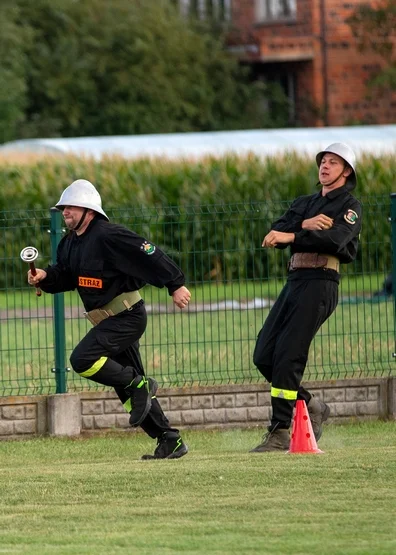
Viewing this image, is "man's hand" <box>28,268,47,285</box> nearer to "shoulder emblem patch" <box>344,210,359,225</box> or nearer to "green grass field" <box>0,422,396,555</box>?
"green grass field" <box>0,422,396,555</box>

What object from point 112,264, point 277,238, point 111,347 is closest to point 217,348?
point 111,347

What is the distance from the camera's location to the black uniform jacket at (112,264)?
10.5 meters

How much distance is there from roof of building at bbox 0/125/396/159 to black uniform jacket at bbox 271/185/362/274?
18.2 metres

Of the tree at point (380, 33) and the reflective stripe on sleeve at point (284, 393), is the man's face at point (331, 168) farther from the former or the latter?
the tree at point (380, 33)

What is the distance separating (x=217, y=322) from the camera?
47.0 ft

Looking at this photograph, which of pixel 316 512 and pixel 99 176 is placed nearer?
pixel 316 512

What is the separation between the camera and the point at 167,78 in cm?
4128

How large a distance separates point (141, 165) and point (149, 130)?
43.1 ft

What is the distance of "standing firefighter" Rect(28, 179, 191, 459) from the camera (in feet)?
34.6

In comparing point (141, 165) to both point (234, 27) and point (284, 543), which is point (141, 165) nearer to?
point (234, 27)

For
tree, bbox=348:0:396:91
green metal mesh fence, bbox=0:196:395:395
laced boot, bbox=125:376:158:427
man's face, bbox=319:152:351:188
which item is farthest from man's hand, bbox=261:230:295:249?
tree, bbox=348:0:396:91

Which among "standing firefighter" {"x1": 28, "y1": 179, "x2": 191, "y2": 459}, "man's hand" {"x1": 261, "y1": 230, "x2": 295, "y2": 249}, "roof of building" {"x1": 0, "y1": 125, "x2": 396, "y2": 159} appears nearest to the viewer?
"man's hand" {"x1": 261, "y1": 230, "x2": 295, "y2": 249}

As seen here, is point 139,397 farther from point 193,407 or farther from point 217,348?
point 217,348

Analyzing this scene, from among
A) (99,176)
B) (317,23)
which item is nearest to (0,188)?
(99,176)
